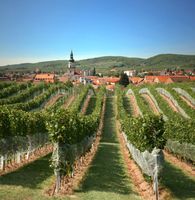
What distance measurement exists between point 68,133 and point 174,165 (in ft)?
56.6

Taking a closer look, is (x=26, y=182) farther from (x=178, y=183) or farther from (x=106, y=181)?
(x=178, y=183)

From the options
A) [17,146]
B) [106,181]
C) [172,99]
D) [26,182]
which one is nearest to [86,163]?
[17,146]

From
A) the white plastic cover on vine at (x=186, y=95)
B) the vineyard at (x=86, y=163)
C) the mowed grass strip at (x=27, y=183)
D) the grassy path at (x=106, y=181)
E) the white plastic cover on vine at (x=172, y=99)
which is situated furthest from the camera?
the white plastic cover on vine at (x=186, y=95)

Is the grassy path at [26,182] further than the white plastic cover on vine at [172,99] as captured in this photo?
No

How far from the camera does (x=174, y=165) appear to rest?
36.8m

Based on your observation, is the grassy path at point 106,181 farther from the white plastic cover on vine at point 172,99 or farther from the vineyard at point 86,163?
the white plastic cover on vine at point 172,99

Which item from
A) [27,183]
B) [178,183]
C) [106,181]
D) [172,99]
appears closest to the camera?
[27,183]

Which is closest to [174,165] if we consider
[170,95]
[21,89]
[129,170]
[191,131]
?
[191,131]

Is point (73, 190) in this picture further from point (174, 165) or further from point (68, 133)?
point (174, 165)

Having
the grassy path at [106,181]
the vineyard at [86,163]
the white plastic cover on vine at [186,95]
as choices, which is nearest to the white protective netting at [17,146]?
the vineyard at [86,163]

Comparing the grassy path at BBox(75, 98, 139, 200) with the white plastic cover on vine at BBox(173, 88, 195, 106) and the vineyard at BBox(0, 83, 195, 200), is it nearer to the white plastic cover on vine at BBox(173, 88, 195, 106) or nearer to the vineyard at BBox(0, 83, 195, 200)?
the vineyard at BBox(0, 83, 195, 200)

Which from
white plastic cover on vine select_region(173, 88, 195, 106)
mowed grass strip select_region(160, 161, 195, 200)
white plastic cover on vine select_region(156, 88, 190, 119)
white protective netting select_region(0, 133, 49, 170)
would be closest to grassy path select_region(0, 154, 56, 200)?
white protective netting select_region(0, 133, 49, 170)

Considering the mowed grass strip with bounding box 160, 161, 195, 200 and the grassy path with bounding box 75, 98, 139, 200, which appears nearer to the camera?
the grassy path with bounding box 75, 98, 139, 200

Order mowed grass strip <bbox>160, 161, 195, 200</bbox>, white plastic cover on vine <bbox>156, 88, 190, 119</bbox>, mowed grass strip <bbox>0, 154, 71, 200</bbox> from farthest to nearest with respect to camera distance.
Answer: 1. white plastic cover on vine <bbox>156, 88, 190, 119</bbox>
2. mowed grass strip <bbox>160, 161, 195, 200</bbox>
3. mowed grass strip <bbox>0, 154, 71, 200</bbox>
